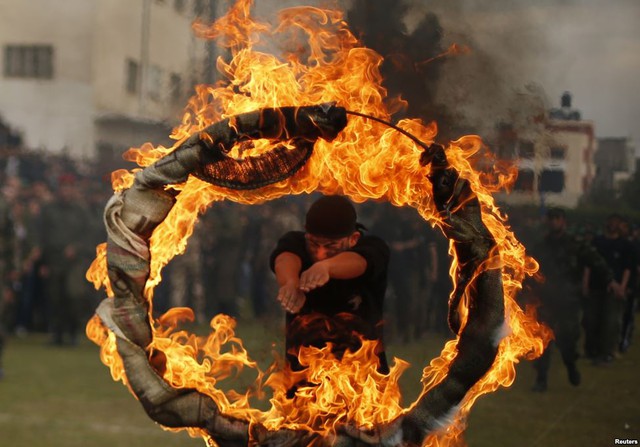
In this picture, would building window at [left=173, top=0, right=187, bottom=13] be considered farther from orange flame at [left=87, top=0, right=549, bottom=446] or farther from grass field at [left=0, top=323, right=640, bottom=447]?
orange flame at [left=87, top=0, right=549, bottom=446]

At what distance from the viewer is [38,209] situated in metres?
10.9

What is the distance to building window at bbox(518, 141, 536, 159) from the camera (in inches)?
276

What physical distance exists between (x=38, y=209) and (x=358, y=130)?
740cm

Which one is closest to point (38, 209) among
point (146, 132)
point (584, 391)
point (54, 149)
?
point (54, 149)

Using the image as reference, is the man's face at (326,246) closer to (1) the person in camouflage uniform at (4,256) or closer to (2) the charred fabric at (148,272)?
(2) the charred fabric at (148,272)

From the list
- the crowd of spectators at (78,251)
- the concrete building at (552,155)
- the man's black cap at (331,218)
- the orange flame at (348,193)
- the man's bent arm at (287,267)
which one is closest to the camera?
the orange flame at (348,193)

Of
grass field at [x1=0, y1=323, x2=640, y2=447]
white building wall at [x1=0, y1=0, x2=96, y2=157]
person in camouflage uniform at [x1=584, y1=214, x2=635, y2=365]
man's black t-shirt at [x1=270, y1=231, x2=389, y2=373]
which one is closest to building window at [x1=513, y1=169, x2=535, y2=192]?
person in camouflage uniform at [x1=584, y1=214, x2=635, y2=365]

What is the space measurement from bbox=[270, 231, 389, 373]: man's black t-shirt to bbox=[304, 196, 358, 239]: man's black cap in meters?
0.10

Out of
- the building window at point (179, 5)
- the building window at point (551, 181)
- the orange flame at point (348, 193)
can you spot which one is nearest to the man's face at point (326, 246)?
the orange flame at point (348, 193)

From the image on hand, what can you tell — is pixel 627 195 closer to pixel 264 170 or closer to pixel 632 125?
pixel 632 125

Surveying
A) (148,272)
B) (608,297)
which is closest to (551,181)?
(608,297)

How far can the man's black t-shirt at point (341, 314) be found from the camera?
4113 millimetres

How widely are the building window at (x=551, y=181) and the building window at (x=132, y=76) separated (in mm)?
4531

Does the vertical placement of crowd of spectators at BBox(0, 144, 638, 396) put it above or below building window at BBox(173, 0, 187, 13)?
below
